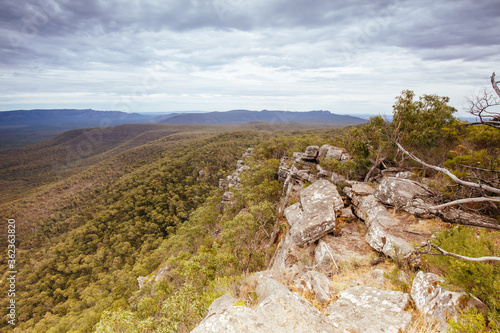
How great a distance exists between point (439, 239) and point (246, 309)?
7905mm

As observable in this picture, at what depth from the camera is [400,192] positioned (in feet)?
43.5

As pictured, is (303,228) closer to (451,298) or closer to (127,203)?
(451,298)

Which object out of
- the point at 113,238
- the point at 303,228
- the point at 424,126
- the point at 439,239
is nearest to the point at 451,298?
the point at 439,239

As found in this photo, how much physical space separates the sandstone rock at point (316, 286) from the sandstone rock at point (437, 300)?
2.74 metres

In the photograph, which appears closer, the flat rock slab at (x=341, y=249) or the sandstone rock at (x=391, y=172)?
the flat rock slab at (x=341, y=249)

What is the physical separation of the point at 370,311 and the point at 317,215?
8738 mm

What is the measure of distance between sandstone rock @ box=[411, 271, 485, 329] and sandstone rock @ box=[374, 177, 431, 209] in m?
7.63

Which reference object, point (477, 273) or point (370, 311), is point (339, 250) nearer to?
point (370, 311)

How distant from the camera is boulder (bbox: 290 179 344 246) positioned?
13859 millimetres

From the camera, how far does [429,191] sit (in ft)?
42.1

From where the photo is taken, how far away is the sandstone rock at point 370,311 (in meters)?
5.50

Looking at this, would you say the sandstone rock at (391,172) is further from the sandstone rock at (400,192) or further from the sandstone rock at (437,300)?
the sandstone rock at (437,300)

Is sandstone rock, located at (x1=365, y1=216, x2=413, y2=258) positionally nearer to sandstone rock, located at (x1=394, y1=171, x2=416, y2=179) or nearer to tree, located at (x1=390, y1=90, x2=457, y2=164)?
sandstone rock, located at (x1=394, y1=171, x2=416, y2=179)

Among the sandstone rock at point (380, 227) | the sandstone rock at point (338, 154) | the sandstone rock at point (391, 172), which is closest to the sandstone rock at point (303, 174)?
the sandstone rock at point (338, 154)
